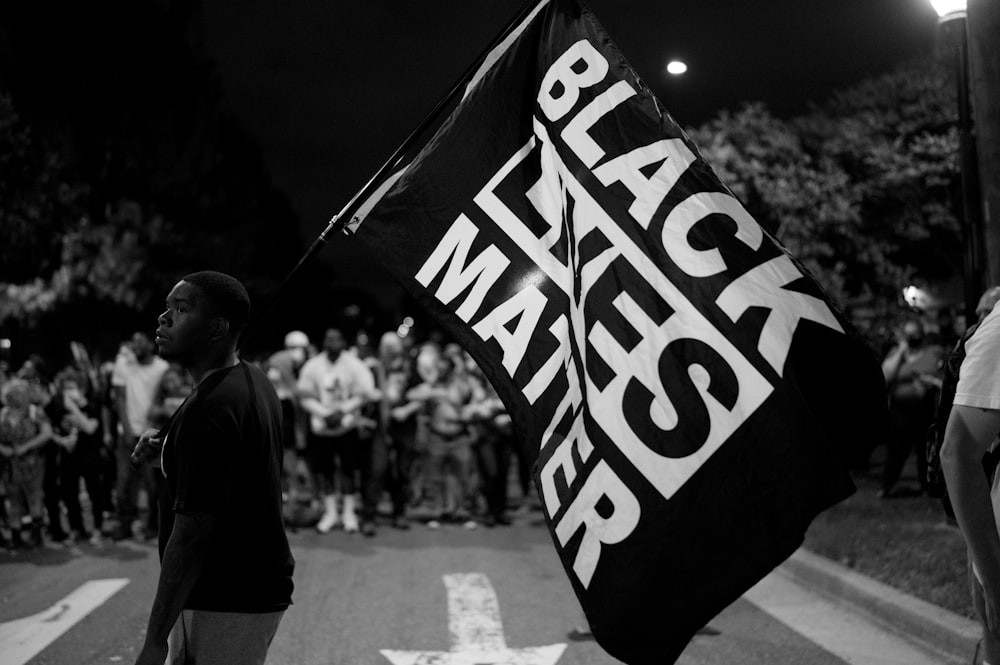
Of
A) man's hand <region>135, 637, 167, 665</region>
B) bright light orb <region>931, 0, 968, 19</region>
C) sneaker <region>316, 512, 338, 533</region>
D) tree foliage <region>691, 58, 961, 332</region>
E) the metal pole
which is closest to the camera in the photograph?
man's hand <region>135, 637, 167, 665</region>

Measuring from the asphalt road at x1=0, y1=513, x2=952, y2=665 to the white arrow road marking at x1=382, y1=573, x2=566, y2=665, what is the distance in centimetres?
1

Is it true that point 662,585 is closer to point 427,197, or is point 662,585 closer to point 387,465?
point 427,197

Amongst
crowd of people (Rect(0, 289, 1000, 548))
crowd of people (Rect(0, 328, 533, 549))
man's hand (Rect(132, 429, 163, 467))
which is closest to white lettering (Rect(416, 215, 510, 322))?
man's hand (Rect(132, 429, 163, 467))

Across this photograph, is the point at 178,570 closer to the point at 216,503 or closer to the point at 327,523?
the point at 216,503

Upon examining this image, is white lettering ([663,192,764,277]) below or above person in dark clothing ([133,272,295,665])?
above

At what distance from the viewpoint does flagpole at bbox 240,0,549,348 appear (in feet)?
10.5

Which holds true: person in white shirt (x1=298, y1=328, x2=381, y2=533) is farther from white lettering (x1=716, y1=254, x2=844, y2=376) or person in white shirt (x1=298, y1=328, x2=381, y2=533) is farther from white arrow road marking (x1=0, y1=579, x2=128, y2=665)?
white lettering (x1=716, y1=254, x2=844, y2=376)

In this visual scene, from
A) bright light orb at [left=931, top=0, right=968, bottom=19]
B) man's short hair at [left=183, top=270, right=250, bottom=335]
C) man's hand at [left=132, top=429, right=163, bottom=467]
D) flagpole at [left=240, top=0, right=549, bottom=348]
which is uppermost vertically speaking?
bright light orb at [left=931, top=0, right=968, bottom=19]

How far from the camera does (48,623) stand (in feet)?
22.1

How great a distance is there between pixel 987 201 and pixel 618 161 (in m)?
3.77

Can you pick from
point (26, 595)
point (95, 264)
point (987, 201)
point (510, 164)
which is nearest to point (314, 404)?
point (26, 595)

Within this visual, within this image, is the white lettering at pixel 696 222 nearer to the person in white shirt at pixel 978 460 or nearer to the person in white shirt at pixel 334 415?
the person in white shirt at pixel 978 460

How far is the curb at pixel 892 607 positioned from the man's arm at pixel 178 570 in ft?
15.2

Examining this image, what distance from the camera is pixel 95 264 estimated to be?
3069cm
